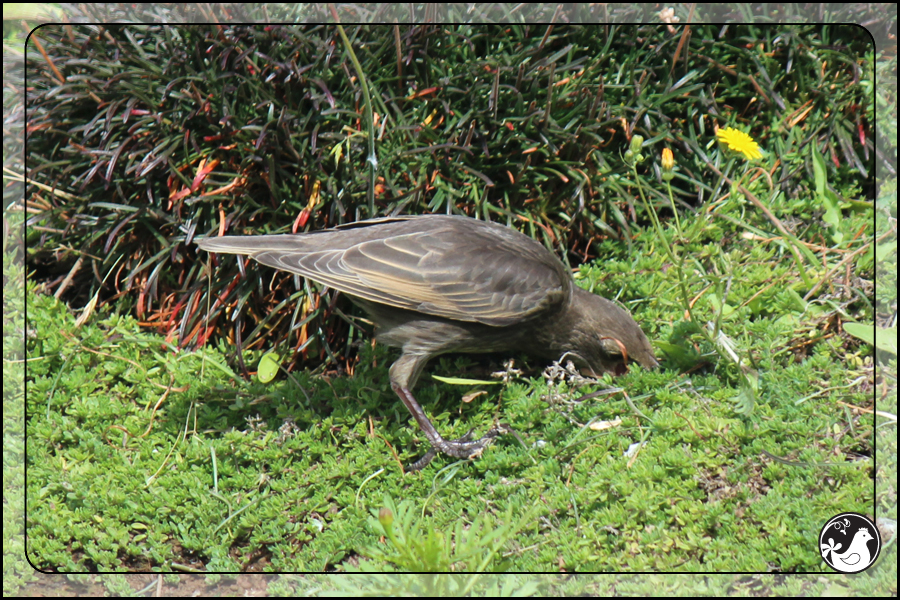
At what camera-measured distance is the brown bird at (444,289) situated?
378 cm

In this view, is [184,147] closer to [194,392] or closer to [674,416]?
[194,392]

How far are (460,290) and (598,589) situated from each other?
1626 mm

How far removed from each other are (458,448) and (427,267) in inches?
37.6

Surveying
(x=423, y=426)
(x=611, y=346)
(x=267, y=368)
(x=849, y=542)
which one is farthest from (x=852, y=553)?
(x=267, y=368)

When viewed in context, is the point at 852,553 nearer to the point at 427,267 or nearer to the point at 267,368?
the point at 427,267

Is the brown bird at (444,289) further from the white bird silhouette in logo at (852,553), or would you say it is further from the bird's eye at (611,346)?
the white bird silhouette in logo at (852,553)

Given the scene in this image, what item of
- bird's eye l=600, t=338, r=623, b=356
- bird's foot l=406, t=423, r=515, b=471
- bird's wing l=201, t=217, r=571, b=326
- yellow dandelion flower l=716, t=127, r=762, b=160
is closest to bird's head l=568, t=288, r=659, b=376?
bird's eye l=600, t=338, r=623, b=356

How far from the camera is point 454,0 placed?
14.7 ft

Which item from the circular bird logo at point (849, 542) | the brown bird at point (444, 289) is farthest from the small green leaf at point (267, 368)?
the circular bird logo at point (849, 542)

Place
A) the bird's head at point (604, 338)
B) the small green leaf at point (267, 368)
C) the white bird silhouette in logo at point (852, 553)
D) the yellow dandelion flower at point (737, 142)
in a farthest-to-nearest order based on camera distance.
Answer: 1. the small green leaf at point (267, 368)
2. the bird's head at point (604, 338)
3. the yellow dandelion flower at point (737, 142)
4. the white bird silhouette in logo at point (852, 553)

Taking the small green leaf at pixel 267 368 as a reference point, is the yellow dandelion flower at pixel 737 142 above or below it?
above

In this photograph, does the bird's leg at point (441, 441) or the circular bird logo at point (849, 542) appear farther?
the bird's leg at point (441, 441)

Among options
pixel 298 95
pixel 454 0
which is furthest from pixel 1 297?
pixel 454 0

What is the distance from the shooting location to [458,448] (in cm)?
375
